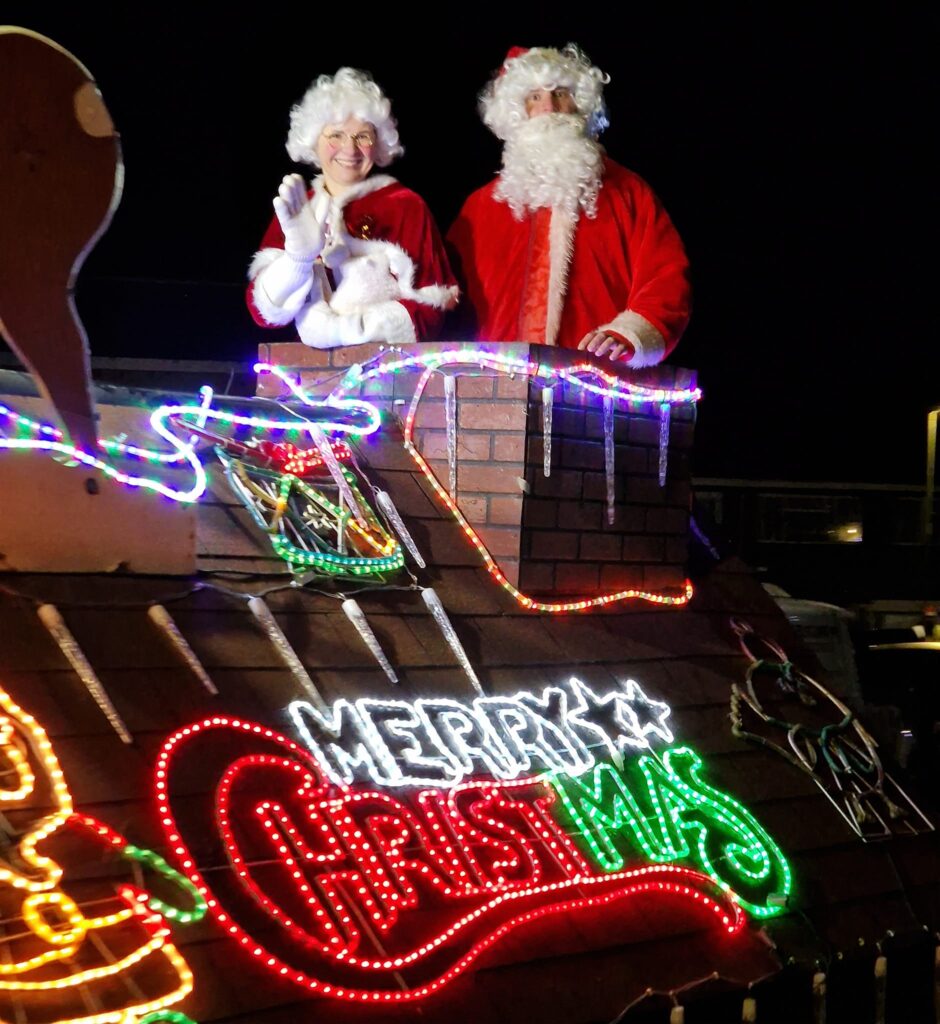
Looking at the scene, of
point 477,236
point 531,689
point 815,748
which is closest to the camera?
point 531,689

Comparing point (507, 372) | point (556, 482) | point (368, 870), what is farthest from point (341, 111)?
point (368, 870)

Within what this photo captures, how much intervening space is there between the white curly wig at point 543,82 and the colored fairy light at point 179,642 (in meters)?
2.67

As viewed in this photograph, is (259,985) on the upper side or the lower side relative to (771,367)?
lower

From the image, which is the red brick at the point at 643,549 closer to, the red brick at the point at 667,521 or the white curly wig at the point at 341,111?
the red brick at the point at 667,521

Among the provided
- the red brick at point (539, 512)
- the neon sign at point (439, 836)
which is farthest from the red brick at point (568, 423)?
the neon sign at point (439, 836)

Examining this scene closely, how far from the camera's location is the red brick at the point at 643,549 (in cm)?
451

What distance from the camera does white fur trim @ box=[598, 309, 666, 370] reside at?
4492 millimetres

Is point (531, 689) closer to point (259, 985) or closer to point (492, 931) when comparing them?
point (492, 931)

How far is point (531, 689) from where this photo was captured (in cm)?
379

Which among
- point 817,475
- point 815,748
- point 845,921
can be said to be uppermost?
point 817,475

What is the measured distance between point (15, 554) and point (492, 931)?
138cm

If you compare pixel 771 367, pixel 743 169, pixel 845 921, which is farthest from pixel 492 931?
pixel 771 367

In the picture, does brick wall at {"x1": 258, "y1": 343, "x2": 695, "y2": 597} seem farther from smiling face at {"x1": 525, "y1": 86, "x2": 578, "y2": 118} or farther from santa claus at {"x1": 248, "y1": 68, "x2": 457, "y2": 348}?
smiling face at {"x1": 525, "y1": 86, "x2": 578, "y2": 118}

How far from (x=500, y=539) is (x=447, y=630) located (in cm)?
51
